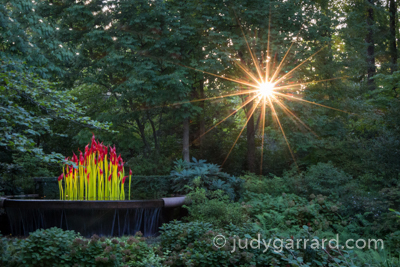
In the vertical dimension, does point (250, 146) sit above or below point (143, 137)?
below

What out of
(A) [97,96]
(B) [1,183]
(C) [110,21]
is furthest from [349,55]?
(B) [1,183]

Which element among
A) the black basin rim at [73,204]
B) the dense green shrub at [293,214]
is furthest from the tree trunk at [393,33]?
the black basin rim at [73,204]

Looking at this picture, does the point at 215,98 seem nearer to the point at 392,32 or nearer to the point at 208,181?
the point at 208,181

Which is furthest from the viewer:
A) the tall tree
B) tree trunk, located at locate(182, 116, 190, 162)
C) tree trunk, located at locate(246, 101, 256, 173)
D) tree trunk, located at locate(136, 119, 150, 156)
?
the tall tree

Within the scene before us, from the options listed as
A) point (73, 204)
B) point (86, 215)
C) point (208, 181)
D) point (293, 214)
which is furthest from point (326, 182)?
point (73, 204)

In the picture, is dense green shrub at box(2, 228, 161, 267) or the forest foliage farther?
the forest foliage

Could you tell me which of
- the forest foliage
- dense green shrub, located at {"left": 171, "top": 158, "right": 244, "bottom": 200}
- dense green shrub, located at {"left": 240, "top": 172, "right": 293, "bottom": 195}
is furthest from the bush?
dense green shrub, located at {"left": 171, "top": 158, "right": 244, "bottom": 200}

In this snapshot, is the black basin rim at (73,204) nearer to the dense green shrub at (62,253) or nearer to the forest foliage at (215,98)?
the forest foliage at (215,98)

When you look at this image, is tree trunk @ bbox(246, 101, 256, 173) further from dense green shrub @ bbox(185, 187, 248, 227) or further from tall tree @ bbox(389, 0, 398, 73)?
tall tree @ bbox(389, 0, 398, 73)

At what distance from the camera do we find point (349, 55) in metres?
12.2
